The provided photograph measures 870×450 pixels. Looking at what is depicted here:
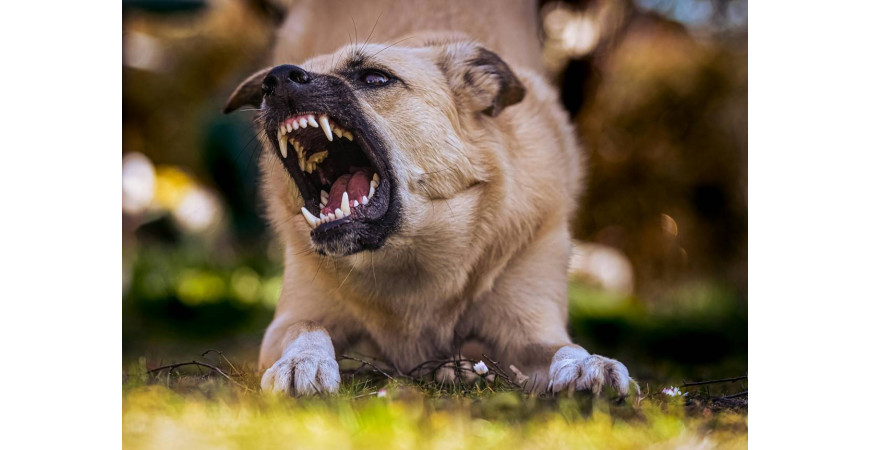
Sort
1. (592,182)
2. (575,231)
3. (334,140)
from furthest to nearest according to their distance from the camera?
(592,182) → (575,231) → (334,140)

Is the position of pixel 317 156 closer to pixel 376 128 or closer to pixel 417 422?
pixel 376 128

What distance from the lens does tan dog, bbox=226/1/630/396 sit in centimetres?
294

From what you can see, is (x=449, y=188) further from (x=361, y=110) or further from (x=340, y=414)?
(x=340, y=414)

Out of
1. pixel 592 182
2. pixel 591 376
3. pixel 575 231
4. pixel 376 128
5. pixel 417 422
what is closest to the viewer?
pixel 417 422

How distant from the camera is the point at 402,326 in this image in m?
3.37

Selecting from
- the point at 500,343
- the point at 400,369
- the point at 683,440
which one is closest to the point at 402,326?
the point at 400,369

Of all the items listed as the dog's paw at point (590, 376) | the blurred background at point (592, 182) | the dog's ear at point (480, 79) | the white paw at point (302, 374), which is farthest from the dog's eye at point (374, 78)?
the dog's paw at point (590, 376)

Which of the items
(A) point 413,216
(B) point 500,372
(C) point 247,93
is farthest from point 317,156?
(B) point 500,372

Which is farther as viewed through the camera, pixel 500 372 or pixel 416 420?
pixel 500 372

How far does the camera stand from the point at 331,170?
10.5 feet

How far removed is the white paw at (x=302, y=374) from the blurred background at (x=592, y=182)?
63 cm

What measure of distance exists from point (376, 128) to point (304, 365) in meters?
0.89

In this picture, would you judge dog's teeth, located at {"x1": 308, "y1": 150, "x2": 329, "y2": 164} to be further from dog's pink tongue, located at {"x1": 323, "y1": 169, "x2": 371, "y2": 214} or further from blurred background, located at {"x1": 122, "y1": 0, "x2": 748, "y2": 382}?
blurred background, located at {"x1": 122, "y1": 0, "x2": 748, "y2": 382}

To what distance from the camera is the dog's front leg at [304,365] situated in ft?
9.12
